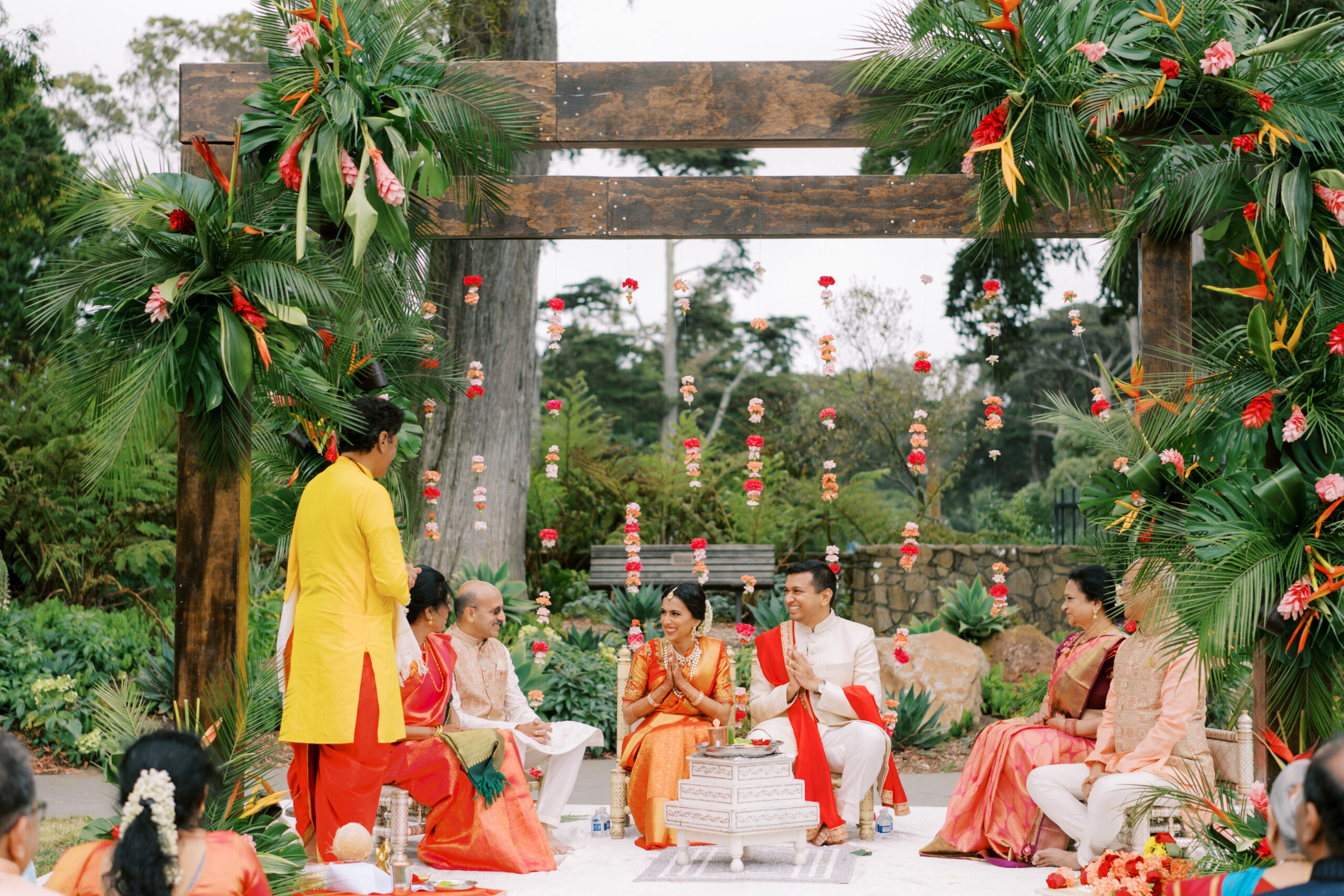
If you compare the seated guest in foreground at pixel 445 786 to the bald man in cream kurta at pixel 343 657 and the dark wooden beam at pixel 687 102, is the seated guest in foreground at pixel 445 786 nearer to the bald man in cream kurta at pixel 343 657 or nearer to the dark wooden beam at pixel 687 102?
the bald man in cream kurta at pixel 343 657

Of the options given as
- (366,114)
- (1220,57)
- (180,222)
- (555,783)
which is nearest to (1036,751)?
(555,783)

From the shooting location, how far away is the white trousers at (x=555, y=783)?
18.4ft

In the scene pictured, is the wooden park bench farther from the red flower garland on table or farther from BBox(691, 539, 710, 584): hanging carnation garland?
the red flower garland on table

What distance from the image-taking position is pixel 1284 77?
4344 millimetres

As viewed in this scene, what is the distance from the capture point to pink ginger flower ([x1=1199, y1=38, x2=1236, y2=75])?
429 centimetres

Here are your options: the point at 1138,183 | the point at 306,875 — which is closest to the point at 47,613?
the point at 306,875

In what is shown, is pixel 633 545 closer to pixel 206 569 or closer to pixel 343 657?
pixel 206 569

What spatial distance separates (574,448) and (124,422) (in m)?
9.44

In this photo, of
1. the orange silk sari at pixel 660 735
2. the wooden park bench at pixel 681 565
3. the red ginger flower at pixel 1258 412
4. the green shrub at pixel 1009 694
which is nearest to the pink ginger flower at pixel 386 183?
the orange silk sari at pixel 660 735

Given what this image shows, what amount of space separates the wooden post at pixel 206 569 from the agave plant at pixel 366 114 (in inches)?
44.2

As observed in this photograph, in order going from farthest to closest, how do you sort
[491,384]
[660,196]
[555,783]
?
[491,384], [660,196], [555,783]

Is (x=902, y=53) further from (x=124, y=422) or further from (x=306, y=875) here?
(x=306, y=875)

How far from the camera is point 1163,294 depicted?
229 inches

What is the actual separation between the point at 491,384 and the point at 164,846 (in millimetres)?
7836
